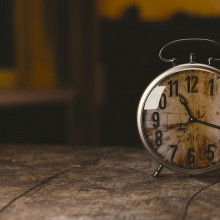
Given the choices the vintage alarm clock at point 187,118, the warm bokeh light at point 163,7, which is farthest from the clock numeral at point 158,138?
the warm bokeh light at point 163,7

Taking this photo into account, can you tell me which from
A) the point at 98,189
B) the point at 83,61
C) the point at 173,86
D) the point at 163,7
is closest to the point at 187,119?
the point at 173,86

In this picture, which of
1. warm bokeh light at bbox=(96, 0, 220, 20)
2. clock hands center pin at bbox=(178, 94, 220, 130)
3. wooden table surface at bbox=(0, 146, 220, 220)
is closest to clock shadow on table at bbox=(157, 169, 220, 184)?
wooden table surface at bbox=(0, 146, 220, 220)

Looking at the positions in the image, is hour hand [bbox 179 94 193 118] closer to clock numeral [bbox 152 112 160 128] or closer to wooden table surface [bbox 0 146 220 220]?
clock numeral [bbox 152 112 160 128]

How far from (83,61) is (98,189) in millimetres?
3529

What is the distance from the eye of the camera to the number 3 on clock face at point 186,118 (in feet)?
3.93

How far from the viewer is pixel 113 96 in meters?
4.63

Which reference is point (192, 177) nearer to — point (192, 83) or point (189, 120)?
point (189, 120)

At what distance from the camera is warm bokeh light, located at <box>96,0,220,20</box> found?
505 centimetres

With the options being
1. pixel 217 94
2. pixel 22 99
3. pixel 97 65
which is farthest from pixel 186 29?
pixel 217 94

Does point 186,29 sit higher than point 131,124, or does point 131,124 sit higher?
point 186,29

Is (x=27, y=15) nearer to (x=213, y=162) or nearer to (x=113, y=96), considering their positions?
(x=113, y=96)

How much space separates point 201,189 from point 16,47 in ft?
11.7

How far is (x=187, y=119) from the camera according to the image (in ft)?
3.94

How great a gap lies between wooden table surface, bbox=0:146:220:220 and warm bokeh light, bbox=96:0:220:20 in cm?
→ 376
